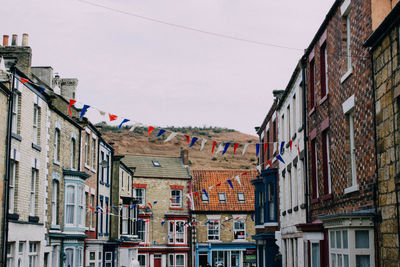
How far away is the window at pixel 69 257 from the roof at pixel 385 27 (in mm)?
18424

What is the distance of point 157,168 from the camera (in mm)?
54875

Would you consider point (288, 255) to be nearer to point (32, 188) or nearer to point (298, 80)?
point (298, 80)

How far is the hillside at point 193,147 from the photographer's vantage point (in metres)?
113

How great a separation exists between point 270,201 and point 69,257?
36.4 ft

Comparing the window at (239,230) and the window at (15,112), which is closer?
the window at (15,112)

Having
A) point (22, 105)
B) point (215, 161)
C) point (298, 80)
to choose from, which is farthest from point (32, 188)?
point (215, 161)

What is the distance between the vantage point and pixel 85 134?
30.4 m

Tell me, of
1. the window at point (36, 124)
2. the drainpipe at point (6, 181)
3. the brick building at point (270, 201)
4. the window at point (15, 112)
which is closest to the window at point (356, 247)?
the drainpipe at point (6, 181)

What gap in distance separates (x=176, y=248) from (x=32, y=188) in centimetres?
3205

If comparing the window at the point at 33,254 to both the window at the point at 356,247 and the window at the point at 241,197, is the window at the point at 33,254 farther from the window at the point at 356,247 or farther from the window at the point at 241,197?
the window at the point at 241,197

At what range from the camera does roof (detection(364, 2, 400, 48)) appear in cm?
1141

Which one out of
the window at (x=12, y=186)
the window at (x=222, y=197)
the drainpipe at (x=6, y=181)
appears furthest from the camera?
the window at (x=222, y=197)

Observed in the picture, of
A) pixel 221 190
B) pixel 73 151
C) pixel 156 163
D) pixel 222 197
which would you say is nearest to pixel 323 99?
pixel 73 151

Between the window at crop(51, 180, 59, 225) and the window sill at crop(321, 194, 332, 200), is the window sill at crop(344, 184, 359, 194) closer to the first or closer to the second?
the window sill at crop(321, 194, 332, 200)
